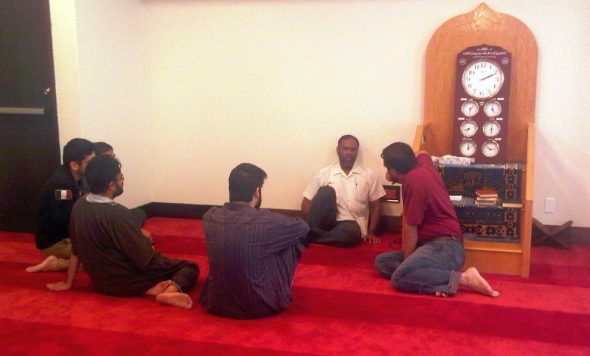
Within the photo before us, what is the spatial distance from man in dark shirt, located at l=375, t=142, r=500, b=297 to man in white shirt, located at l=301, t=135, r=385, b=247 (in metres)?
0.95

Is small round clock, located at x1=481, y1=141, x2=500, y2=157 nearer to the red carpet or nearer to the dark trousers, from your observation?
the red carpet

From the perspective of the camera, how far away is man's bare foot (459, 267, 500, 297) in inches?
136

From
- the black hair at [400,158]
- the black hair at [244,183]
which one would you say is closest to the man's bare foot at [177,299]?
the black hair at [244,183]

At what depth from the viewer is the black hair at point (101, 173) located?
11.0 ft

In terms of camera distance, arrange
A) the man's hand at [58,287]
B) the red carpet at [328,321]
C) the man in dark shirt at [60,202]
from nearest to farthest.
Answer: the red carpet at [328,321] → the man's hand at [58,287] → the man in dark shirt at [60,202]

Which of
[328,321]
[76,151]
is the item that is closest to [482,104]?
[328,321]

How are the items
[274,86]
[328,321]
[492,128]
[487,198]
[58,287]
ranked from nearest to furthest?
[328,321]
[58,287]
[487,198]
[492,128]
[274,86]

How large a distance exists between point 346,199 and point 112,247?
2101 mm

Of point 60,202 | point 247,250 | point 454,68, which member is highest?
point 454,68

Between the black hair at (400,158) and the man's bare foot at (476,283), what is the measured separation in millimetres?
741

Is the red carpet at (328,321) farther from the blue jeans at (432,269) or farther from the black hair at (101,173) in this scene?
the black hair at (101,173)

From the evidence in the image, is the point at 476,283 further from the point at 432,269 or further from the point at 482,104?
the point at 482,104

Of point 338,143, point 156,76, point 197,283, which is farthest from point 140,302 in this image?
point 156,76

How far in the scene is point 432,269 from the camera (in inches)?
138
